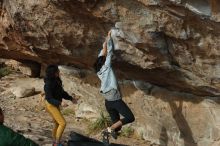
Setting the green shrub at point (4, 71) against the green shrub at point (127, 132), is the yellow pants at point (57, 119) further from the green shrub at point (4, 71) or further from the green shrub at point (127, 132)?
the green shrub at point (4, 71)

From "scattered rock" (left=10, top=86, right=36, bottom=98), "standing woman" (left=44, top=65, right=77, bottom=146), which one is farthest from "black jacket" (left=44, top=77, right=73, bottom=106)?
"scattered rock" (left=10, top=86, right=36, bottom=98)

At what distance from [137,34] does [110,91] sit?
0.93 m

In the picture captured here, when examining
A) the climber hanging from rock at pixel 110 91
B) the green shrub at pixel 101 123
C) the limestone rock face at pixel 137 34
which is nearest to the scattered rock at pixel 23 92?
the limestone rock face at pixel 137 34

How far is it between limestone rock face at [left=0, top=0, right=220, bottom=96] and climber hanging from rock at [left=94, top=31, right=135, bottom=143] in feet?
0.77

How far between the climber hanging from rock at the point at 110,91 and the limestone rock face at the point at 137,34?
0.77 feet

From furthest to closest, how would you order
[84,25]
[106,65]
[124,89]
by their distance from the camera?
[124,89] < [84,25] < [106,65]

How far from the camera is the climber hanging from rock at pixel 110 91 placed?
8.11 metres

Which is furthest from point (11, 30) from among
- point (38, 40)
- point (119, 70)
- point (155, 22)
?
point (155, 22)

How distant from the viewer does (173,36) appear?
7617 millimetres

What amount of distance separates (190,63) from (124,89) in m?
1.97

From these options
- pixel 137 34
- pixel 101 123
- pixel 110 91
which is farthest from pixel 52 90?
pixel 101 123

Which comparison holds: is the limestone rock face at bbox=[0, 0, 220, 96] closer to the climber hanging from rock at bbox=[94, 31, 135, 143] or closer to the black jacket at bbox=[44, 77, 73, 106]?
the climber hanging from rock at bbox=[94, 31, 135, 143]

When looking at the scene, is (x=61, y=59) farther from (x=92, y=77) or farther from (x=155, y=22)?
(x=155, y=22)

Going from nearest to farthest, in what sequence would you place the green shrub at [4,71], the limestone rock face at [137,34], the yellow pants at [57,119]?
the limestone rock face at [137,34] < the yellow pants at [57,119] < the green shrub at [4,71]
